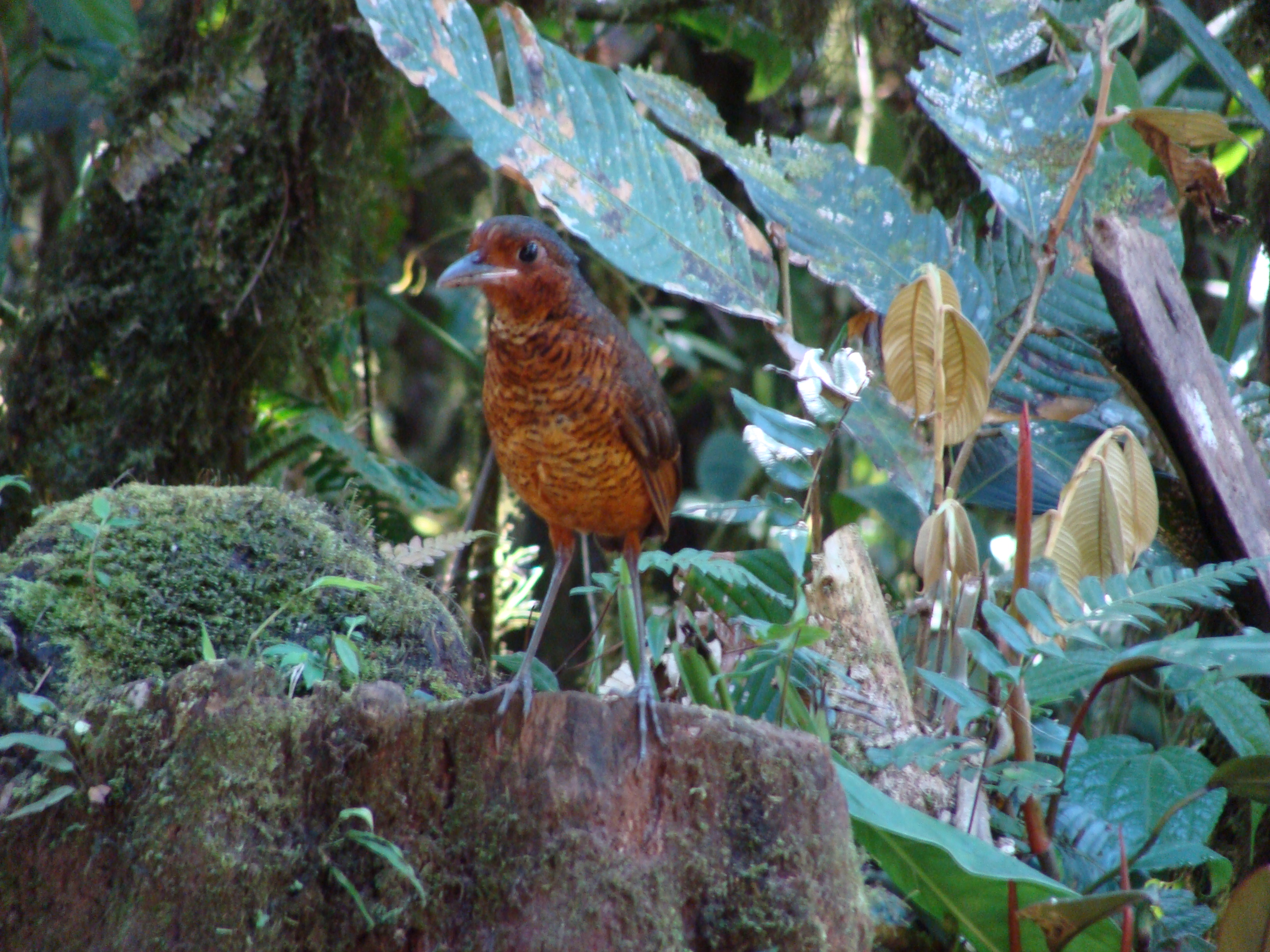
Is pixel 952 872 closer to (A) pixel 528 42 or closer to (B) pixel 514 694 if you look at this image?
(B) pixel 514 694

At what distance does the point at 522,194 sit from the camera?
14.1ft

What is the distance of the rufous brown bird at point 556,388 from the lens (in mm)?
2316

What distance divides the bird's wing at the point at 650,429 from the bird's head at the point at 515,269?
239 millimetres

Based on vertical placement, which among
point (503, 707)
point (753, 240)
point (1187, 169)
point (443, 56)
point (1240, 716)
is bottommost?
point (1240, 716)

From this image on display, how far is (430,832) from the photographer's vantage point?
5.32ft

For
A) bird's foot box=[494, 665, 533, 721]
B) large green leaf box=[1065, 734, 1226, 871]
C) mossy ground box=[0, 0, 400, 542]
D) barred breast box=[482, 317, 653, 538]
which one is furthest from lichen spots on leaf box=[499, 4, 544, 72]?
large green leaf box=[1065, 734, 1226, 871]

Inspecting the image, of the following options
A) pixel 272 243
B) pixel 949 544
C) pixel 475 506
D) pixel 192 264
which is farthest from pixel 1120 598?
pixel 192 264

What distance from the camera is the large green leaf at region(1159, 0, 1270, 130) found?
2975 mm

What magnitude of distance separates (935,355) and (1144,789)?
3.16 feet

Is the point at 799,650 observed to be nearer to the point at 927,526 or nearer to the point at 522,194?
the point at 927,526

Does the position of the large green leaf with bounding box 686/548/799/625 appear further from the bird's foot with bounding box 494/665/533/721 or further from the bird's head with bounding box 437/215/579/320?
the bird's foot with bounding box 494/665/533/721

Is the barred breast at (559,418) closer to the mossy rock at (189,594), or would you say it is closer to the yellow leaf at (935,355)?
the mossy rock at (189,594)

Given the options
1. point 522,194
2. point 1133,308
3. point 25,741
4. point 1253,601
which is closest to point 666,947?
point 25,741

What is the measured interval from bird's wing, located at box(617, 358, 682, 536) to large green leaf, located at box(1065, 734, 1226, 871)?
105 centimetres
